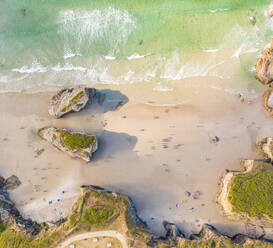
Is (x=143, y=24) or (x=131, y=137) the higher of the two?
(x=143, y=24)

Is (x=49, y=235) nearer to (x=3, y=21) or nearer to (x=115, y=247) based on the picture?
(x=115, y=247)

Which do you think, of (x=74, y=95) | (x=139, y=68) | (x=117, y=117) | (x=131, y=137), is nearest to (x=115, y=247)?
(x=131, y=137)

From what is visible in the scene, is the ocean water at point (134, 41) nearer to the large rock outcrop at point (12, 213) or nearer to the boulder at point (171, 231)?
the large rock outcrop at point (12, 213)

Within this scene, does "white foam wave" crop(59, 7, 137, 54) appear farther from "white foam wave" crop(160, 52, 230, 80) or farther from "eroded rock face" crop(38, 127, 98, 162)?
"eroded rock face" crop(38, 127, 98, 162)

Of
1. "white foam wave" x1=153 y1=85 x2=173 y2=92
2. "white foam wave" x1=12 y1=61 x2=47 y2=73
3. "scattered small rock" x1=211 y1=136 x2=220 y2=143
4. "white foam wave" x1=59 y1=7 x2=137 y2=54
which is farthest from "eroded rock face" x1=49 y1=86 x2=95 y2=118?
"scattered small rock" x1=211 y1=136 x2=220 y2=143

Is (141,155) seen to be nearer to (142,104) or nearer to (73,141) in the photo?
(142,104)

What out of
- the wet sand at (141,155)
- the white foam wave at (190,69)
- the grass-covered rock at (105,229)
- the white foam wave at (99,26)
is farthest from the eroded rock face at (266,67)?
the grass-covered rock at (105,229)
